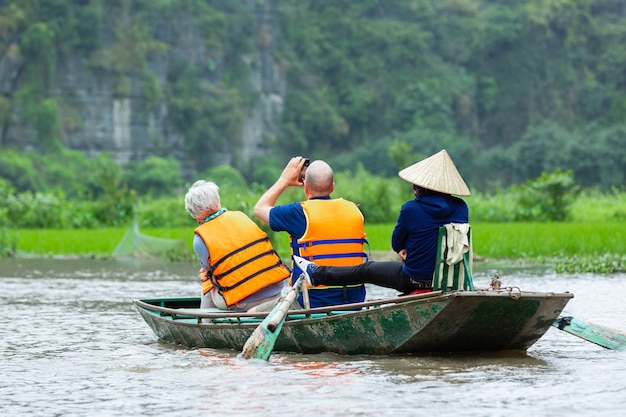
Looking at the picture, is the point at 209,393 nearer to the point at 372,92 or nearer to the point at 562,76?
the point at 372,92

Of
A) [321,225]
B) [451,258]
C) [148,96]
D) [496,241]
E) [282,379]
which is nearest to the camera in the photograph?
[282,379]

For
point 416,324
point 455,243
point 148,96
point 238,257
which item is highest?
point 148,96

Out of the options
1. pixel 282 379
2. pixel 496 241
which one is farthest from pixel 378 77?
pixel 282 379

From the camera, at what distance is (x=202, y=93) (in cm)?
6512

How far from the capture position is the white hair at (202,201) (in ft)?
24.3

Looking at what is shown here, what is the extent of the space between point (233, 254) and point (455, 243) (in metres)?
1.58

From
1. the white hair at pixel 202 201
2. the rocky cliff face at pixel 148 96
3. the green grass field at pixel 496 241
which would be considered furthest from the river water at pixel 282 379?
the rocky cliff face at pixel 148 96

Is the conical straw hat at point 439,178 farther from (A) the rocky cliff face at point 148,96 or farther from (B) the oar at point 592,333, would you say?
(A) the rocky cliff face at point 148,96

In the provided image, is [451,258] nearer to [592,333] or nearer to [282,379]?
[282,379]

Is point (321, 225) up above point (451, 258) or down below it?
above

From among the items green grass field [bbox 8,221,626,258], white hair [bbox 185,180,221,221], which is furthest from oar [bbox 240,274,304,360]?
green grass field [bbox 8,221,626,258]

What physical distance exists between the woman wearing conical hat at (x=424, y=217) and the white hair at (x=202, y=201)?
4.17 ft

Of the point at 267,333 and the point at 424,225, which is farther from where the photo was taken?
the point at 267,333

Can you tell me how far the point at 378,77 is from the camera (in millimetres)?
74875
